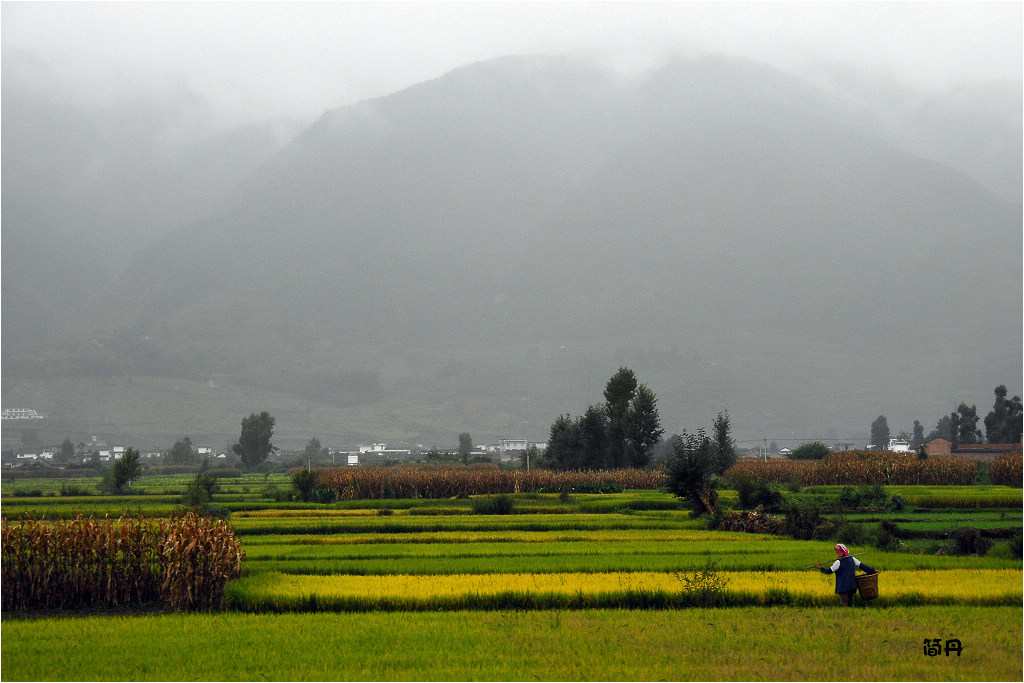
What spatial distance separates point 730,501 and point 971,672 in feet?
141

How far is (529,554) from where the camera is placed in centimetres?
3478

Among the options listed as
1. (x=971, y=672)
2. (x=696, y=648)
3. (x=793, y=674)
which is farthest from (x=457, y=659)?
(x=971, y=672)

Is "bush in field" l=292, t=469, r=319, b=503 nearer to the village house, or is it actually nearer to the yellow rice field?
the yellow rice field

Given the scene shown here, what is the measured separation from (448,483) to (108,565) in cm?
4653

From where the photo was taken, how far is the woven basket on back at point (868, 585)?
2359cm

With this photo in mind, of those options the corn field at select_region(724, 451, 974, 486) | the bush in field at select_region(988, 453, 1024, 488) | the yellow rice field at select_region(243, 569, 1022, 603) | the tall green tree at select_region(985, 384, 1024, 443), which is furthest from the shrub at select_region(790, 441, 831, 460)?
the yellow rice field at select_region(243, 569, 1022, 603)

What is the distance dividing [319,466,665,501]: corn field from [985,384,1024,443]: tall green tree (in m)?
87.4

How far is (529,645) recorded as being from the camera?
19.7 m

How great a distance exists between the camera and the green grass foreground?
17.8 m

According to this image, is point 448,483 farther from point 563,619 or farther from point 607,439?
point 563,619

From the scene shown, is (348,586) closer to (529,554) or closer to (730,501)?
(529,554)

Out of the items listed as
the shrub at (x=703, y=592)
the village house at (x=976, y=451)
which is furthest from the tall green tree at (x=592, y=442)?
the shrub at (x=703, y=592)

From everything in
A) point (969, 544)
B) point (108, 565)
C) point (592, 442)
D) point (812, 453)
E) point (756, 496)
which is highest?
point (592, 442)

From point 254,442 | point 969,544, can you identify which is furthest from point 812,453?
point 254,442
